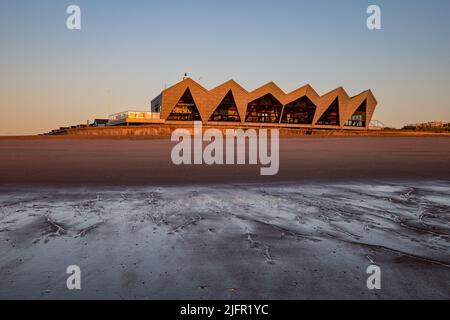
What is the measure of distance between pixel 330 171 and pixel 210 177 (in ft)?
12.3

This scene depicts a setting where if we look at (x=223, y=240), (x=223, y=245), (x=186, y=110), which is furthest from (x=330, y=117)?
(x=223, y=245)

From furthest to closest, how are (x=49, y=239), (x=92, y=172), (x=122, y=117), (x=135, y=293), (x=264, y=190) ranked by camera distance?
(x=122, y=117)
(x=92, y=172)
(x=264, y=190)
(x=49, y=239)
(x=135, y=293)

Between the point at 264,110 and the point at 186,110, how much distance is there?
1624cm

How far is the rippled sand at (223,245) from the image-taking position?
230 centimetres

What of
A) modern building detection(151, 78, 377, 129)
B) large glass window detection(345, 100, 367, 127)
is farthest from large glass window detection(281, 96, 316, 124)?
large glass window detection(345, 100, 367, 127)

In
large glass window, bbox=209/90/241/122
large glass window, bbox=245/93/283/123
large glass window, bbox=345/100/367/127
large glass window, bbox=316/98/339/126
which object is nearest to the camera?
large glass window, bbox=209/90/241/122

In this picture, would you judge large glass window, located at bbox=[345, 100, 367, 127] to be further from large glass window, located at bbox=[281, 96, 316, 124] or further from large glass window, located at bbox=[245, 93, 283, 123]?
large glass window, located at bbox=[245, 93, 283, 123]

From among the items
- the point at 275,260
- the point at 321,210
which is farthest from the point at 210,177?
the point at 275,260

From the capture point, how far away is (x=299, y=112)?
6644cm

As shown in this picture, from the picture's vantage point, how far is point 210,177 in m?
8.29

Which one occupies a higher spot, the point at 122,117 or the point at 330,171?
the point at 122,117

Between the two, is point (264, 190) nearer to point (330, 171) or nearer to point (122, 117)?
point (330, 171)

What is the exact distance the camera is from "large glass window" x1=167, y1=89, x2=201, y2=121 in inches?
2287

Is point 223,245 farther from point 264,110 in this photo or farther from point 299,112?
point 299,112
